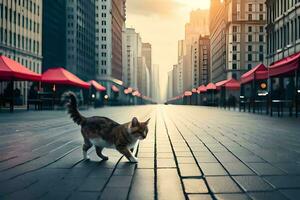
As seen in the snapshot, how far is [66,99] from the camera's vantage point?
16.3 ft

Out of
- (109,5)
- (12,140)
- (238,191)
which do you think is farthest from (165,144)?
(109,5)

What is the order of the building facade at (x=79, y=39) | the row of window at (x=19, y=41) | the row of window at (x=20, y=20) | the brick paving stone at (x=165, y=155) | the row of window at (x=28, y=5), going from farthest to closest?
the building facade at (x=79, y=39), the row of window at (x=28, y=5), the row of window at (x=20, y=20), the row of window at (x=19, y=41), the brick paving stone at (x=165, y=155)

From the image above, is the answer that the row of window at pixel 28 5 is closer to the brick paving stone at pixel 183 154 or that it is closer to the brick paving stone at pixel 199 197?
the brick paving stone at pixel 183 154

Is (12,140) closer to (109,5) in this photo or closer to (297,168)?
(297,168)

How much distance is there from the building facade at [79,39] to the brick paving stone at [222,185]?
9757 centimetres

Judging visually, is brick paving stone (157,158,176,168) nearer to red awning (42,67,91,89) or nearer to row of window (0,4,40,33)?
red awning (42,67,91,89)

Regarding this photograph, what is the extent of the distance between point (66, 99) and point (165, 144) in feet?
8.58

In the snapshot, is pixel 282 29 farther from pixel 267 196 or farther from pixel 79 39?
pixel 79 39

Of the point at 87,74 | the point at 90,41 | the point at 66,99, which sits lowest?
the point at 66,99

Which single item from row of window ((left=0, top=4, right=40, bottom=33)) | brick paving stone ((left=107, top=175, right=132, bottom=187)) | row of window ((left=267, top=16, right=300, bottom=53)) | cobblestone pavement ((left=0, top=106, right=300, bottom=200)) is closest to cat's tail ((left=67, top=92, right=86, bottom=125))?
cobblestone pavement ((left=0, top=106, right=300, bottom=200))

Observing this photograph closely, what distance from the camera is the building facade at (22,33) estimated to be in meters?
57.6

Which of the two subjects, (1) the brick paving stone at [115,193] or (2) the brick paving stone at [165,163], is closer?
(1) the brick paving stone at [115,193]

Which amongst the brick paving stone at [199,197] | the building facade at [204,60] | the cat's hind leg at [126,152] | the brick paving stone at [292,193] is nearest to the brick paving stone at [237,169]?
the brick paving stone at [292,193]

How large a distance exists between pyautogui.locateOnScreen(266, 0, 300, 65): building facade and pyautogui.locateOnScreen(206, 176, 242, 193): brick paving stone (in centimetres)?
3753
